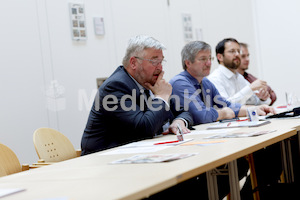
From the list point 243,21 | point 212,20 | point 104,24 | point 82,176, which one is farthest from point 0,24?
point 243,21

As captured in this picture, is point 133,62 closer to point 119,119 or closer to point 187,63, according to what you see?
point 119,119

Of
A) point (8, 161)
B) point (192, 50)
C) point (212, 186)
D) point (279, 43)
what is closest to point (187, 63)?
point (192, 50)

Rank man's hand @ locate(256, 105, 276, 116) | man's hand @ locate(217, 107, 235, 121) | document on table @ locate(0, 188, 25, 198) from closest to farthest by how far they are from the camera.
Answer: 1. document on table @ locate(0, 188, 25, 198)
2. man's hand @ locate(256, 105, 276, 116)
3. man's hand @ locate(217, 107, 235, 121)

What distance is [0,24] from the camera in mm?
3859

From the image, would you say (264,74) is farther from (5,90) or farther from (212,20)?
(5,90)

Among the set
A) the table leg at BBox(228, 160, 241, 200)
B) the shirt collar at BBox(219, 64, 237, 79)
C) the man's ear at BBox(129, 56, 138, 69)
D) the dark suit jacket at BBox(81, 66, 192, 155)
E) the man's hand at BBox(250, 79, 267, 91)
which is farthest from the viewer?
the shirt collar at BBox(219, 64, 237, 79)

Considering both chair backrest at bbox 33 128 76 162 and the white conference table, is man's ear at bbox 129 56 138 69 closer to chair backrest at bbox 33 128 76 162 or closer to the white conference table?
chair backrest at bbox 33 128 76 162

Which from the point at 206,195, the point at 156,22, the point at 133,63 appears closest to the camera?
the point at 206,195

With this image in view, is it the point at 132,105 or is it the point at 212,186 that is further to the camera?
the point at 132,105

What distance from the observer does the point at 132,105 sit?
2.68 meters

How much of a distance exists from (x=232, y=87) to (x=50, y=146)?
2543mm

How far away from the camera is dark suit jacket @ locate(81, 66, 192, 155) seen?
2647 millimetres

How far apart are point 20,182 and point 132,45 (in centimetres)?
166

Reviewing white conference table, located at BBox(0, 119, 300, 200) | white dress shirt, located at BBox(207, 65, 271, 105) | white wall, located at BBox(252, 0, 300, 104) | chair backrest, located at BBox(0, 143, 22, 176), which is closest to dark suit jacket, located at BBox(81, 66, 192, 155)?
chair backrest, located at BBox(0, 143, 22, 176)
